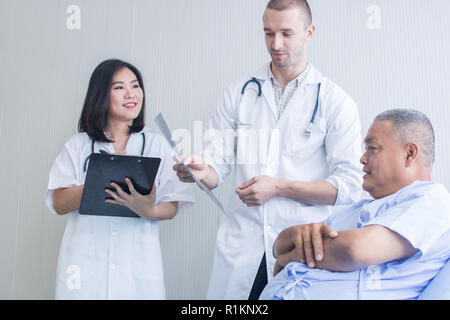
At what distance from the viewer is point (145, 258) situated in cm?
160

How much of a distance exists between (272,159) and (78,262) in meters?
0.74

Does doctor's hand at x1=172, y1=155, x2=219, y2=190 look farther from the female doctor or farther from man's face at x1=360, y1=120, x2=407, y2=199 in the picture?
man's face at x1=360, y1=120, x2=407, y2=199

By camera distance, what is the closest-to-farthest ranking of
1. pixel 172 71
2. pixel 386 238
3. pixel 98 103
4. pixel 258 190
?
pixel 386 238 → pixel 258 190 → pixel 98 103 → pixel 172 71

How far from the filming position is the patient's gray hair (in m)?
1.17

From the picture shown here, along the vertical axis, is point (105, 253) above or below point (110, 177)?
below

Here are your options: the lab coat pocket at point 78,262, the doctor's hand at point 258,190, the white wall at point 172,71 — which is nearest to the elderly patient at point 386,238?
the doctor's hand at point 258,190

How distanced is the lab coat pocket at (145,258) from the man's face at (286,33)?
0.77 meters

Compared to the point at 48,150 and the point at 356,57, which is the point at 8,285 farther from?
the point at 356,57

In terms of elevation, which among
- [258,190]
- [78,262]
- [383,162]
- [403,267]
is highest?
[383,162]

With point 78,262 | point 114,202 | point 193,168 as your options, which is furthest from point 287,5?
point 78,262

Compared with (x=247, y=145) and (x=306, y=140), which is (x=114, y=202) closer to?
(x=247, y=145)

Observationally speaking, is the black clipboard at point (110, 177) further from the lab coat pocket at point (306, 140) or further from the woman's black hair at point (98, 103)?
the lab coat pocket at point (306, 140)

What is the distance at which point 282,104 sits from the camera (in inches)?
63.3

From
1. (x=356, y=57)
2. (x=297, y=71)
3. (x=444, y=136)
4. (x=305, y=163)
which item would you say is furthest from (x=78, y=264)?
(x=444, y=136)
